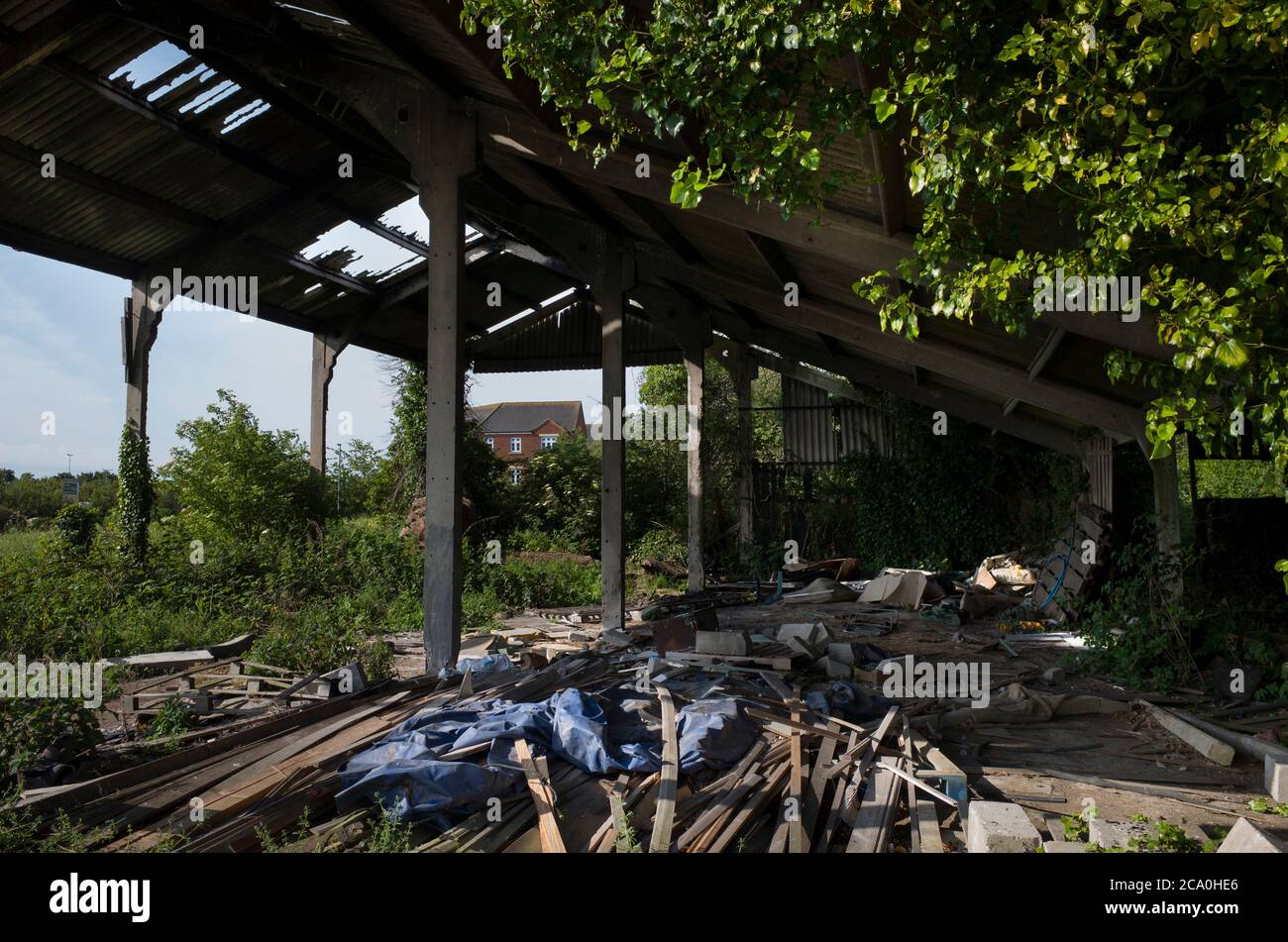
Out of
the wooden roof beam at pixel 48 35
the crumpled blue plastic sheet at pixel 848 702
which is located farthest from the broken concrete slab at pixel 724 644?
the wooden roof beam at pixel 48 35

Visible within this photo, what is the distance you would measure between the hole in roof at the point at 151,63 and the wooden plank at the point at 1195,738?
11601mm

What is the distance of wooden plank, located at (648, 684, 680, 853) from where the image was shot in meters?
3.77

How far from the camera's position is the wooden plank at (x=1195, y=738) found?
17.7 ft

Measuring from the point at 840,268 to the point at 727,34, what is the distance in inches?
169

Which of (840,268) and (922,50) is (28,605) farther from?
(922,50)

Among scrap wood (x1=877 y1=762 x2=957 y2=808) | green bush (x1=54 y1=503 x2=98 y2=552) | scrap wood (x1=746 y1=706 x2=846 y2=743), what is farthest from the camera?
green bush (x1=54 y1=503 x2=98 y2=552)

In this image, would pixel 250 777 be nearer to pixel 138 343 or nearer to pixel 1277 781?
pixel 1277 781

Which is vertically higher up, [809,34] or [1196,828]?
[809,34]

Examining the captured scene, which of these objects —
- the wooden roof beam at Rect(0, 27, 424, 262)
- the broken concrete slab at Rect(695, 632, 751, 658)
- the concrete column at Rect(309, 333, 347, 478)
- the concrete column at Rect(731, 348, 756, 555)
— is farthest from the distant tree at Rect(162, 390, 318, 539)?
the broken concrete slab at Rect(695, 632, 751, 658)

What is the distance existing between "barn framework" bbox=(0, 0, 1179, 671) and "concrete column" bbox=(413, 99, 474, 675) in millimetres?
22

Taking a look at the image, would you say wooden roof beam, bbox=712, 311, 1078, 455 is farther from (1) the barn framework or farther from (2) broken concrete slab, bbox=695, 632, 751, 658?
(2) broken concrete slab, bbox=695, 632, 751, 658

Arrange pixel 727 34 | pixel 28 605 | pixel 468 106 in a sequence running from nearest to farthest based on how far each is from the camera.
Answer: pixel 727 34
pixel 468 106
pixel 28 605
